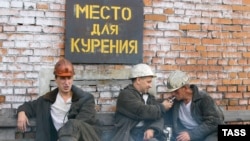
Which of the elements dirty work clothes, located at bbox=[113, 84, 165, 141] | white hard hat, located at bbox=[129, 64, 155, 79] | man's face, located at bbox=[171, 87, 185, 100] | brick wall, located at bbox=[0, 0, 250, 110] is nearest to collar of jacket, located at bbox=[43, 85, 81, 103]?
brick wall, located at bbox=[0, 0, 250, 110]

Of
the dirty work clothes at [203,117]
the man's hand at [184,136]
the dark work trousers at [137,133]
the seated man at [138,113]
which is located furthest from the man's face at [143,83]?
the man's hand at [184,136]

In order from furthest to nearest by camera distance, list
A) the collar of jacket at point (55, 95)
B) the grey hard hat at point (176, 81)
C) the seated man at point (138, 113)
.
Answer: the grey hard hat at point (176, 81)
the seated man at point (138, 113)
the collar of jacket at point (55, 95)

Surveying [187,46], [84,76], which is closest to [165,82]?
[187,46]

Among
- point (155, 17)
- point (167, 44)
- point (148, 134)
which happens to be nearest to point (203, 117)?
point (148, 134)

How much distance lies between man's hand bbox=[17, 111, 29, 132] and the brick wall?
1.26 feet

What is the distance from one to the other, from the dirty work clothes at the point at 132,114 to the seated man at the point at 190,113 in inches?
11.1

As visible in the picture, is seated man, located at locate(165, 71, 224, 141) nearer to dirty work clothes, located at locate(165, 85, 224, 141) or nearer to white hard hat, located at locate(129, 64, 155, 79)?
dirty work clothes, located at locate(165, 85, 224, 141)

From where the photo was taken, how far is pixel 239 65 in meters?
5.95

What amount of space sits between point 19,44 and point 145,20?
5.17ft

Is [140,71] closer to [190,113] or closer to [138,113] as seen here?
[138,113]

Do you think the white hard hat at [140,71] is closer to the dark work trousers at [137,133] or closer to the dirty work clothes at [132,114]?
the dirty work clothes at [132,114]

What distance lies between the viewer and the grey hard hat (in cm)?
509

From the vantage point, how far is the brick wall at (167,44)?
16.4 ft

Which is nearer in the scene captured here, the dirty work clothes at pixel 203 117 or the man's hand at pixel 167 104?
the dirty work clothes at pixel 203 117
